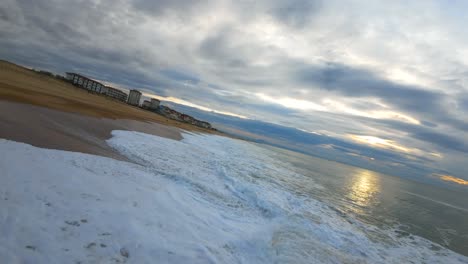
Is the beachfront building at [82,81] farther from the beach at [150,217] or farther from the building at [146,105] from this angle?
the beach at [150,217]

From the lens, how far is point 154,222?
227 inches

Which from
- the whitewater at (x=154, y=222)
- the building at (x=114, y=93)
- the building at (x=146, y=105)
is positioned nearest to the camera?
the whitewater at (x=154, y=222)

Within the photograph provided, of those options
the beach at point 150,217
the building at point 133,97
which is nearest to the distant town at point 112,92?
the building at point 133,97

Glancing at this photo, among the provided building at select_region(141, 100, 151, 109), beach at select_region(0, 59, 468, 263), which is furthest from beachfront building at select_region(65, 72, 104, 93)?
beach at select_region(0, 59, 468, 263)

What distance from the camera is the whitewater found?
418cm

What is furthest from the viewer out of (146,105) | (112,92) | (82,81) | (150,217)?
(146,105)

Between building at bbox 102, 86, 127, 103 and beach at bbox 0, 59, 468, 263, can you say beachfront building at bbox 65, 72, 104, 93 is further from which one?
beach at bbox 0, 59, 468, 263

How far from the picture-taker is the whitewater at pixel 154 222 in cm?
418

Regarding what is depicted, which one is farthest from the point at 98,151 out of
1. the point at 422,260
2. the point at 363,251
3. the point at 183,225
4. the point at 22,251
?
the point at 422,260

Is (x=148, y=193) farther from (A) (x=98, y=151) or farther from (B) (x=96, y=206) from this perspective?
(A) (x=98, y=151)

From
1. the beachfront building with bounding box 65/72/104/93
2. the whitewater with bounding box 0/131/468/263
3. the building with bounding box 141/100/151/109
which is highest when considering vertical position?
the beachfront building with bounding box 65/72/104/93

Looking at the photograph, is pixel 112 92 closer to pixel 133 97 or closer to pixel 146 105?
pixel 133 97

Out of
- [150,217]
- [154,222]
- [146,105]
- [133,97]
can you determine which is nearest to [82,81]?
[133,97]

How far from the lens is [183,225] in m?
6.16
